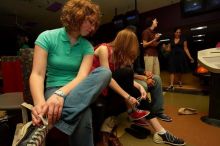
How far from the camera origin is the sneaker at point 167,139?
5.37ft

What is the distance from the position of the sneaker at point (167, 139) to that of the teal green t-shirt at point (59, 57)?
2.86 feet

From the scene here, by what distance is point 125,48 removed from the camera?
5.39 feet

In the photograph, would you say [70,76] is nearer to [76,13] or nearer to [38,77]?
[38,77]

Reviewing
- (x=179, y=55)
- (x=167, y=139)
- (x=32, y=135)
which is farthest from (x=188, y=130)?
(x=179, y=55)

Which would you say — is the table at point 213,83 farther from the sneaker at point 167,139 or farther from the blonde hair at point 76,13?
the blonde hair at point 76,13

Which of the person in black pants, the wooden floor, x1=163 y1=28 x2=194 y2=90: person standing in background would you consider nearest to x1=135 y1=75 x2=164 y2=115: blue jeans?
the person in black pants

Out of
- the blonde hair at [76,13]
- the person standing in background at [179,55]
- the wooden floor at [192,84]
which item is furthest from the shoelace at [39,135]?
the person standing in background at [179,55]

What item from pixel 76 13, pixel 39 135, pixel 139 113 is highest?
pixel 76 13

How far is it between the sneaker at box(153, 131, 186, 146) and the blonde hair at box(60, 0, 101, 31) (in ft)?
3.38

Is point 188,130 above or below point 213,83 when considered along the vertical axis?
below

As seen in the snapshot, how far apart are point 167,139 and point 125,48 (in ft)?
2.47

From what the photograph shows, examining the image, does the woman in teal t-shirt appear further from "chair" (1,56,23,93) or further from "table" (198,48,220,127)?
"table" (198,48,220,127)

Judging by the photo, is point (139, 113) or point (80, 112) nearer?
point (80, 112)

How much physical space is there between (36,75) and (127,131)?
1.08 meters
